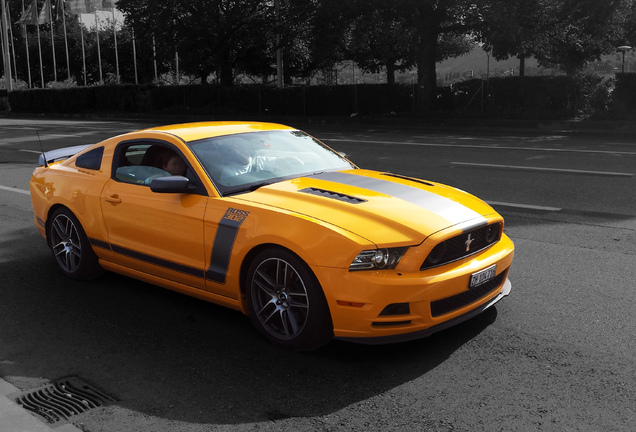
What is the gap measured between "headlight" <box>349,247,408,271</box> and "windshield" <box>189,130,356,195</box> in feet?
4.07

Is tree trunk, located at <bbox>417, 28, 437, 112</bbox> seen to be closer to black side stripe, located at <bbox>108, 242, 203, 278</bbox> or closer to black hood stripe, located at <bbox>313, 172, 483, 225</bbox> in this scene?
black hood stripe, located at <bbox>313, 172, 483, 225</bbox>

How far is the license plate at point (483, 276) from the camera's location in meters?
4.35

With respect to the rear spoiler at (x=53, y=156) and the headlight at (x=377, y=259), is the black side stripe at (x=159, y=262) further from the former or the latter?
the rear spoiler at (x=53, y=156)

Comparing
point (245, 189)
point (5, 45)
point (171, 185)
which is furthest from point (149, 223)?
point (5, 45)

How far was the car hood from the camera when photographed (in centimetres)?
418

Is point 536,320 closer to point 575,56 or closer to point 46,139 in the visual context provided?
point 46,139

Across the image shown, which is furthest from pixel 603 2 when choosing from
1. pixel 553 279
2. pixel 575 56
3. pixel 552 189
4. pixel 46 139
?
pixel 575 56

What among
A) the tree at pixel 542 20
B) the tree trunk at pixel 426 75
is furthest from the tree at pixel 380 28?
the tree at pixel 542 20

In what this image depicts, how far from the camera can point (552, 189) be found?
1000 centimetres

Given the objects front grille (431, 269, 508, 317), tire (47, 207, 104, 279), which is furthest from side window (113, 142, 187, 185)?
front grille (431, 269, 508, 317)

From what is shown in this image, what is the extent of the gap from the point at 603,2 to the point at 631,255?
1864 centimetres

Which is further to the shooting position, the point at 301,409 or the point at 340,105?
the point at 340,105

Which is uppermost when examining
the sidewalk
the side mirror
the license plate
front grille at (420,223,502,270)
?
the side mirror

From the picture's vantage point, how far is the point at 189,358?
4406 millimetres
